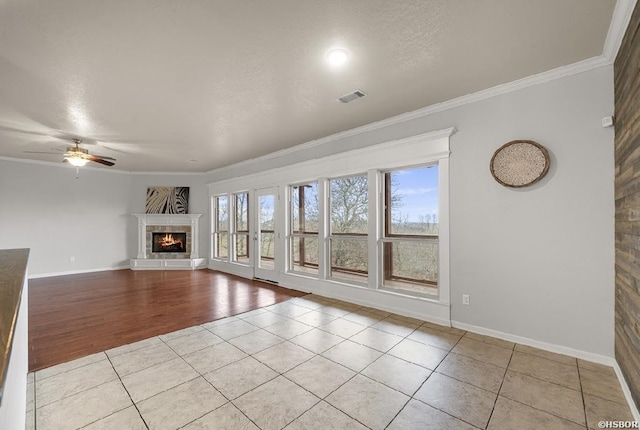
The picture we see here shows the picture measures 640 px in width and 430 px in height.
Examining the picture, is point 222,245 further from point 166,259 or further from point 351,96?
point 351,96

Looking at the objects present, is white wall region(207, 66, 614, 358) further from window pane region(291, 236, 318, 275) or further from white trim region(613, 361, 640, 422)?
window pane region(291, 236, 318, 275)

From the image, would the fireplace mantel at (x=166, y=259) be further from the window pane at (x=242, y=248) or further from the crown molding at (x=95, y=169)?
the window pane at (x=242, y=248)

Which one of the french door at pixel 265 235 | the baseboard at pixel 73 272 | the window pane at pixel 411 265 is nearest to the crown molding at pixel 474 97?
the french door at pixel 265 235

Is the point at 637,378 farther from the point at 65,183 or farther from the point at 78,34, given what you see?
the point at 65,183

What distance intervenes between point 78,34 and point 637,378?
4.42m

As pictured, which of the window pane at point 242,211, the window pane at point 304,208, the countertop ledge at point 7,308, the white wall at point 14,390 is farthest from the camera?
the window pane at point 242,211

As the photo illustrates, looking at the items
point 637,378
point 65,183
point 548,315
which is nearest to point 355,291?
point 548,315

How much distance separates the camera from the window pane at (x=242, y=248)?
6.62 meters

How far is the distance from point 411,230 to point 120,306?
4.37m

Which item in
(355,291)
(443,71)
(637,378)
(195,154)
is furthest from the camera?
(195,154)

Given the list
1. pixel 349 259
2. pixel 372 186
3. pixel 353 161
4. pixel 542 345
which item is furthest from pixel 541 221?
pixel 349 259

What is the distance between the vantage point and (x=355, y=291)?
4246mm

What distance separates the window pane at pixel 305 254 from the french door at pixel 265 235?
42 cm

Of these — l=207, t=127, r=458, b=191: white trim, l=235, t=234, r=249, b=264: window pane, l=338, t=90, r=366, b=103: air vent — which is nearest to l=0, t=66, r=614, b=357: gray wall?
l=207, t=127, r=458, b=191: white trim
